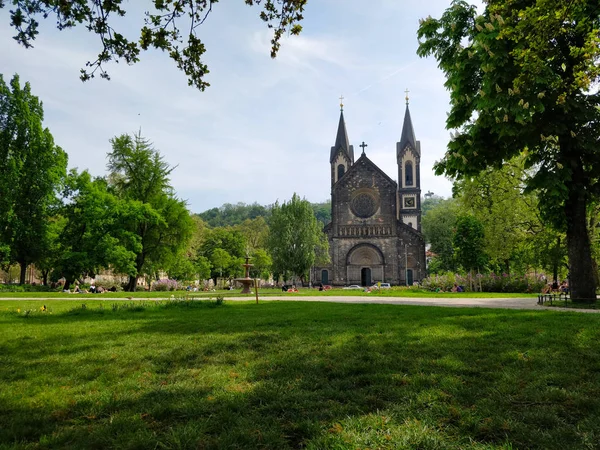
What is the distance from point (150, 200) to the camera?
127 ft

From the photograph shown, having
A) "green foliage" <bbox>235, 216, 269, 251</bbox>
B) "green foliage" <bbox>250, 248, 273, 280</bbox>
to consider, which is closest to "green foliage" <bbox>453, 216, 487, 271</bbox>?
"green foliage" <bbox>250, 248, 273, 280</bbox>

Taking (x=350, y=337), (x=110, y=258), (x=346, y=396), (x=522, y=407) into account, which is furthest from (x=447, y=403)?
(x=110, y=258)

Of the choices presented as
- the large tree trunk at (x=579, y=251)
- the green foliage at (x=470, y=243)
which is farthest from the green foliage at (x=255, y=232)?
the large tree trunk at (x=579, y=251)

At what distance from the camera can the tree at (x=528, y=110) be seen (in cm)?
1027

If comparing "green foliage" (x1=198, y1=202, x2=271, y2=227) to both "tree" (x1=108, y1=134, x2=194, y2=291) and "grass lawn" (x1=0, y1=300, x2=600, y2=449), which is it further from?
"grass lawn" (x1=0, y1=300, x2=600, y2=449)

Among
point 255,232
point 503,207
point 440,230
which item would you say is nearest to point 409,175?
point 440,230

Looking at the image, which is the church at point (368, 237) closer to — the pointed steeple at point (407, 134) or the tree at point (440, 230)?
the tree at point (440, 230)

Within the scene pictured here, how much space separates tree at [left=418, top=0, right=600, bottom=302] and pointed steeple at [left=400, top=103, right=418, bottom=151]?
58939 millimetres

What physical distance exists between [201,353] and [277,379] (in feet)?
6.12

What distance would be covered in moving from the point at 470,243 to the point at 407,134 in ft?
143

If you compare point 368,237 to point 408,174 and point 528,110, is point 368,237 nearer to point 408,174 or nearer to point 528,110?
point 408,174

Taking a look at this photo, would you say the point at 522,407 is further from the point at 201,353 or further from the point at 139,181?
the point at 139,181

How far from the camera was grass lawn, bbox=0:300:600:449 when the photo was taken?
3092mm

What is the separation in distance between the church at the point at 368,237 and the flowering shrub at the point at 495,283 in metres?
20.7
